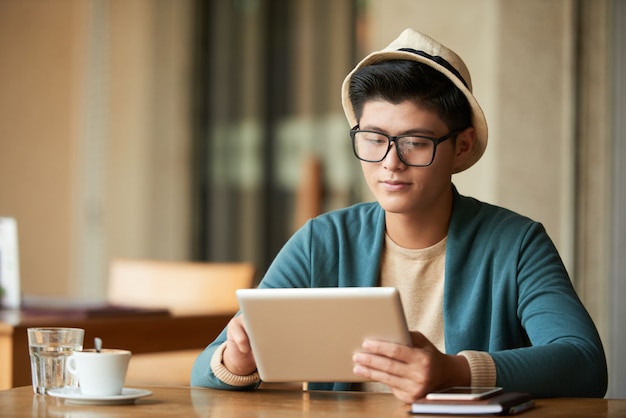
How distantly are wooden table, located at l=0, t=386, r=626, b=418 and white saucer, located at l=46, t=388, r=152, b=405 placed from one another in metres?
0.01

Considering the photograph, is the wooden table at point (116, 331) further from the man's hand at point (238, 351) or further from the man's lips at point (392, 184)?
the man's lips at point (392, 184)

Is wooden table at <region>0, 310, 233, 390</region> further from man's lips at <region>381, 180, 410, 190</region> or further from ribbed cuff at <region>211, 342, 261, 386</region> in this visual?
man's lips at <region>381, 180, 410, 190</region>

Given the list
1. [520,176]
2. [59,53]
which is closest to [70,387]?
[520,176]

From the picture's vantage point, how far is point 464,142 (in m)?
2.01

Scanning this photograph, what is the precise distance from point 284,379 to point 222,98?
175 inches

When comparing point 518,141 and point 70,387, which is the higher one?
point 518,141

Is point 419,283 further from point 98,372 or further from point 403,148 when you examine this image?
point 98,372

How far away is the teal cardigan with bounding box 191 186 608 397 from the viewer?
164cm

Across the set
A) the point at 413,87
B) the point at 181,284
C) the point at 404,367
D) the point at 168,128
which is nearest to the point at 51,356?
the point at 404,367

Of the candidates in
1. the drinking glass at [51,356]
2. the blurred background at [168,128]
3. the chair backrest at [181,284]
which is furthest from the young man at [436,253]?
the blurred background at [168,128]

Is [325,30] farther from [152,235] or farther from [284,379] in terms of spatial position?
[284,379]

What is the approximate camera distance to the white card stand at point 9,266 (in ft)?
10.0

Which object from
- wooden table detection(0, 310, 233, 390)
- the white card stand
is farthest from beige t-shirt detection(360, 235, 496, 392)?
the white card stand

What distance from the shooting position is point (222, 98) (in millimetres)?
5910
